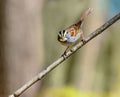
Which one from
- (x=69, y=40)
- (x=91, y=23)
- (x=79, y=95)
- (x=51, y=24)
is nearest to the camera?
(x=69, y=40)

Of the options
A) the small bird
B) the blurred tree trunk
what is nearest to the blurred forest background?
the blurred tree trunk

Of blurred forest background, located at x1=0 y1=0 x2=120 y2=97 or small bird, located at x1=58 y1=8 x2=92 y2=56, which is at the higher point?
small bird, located at x1=58 y1=8 x2=92 y2=56

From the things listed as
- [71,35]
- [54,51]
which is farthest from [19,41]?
[54,51]

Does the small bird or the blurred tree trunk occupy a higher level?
the small bird

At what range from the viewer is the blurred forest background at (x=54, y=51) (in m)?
1.00

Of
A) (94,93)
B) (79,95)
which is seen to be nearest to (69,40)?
(79,95)

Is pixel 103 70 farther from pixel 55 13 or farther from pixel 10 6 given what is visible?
pixel 10 6

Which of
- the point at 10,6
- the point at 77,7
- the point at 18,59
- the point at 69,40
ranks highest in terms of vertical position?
the point at 69,40

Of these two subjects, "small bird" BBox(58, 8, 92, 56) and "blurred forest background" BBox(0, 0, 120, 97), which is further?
"blurred forest background" BBox(0, 0, 120, 97)

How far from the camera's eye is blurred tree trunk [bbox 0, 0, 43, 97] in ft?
3.21

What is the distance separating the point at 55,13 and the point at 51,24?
2.4 inches

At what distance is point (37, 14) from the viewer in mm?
1039

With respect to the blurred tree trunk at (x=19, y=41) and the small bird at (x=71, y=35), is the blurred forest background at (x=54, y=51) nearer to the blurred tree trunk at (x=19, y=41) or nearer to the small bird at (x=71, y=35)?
the blurred tree trunk at (x=19, y=41)

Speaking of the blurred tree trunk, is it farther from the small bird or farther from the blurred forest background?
the small bird
